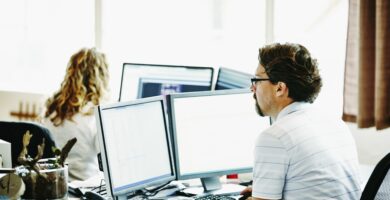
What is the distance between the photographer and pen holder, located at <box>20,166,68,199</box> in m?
2.13

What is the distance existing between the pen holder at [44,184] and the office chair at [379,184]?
0.96 m

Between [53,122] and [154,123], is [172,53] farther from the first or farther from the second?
[154,123]

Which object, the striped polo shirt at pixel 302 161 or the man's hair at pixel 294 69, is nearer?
the striped polo shirt at pixel 302 161

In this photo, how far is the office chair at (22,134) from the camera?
2848mm

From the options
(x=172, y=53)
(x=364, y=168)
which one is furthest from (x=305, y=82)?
(x=172, y=53)

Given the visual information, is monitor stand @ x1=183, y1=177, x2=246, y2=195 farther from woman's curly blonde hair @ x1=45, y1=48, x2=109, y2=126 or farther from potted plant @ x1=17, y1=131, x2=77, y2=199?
woman's curly blonde hair @ x1=45, y1=48, x2=109, y2=126

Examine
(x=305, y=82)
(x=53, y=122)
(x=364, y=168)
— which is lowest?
(x=364, y=168)

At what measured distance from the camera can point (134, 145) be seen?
2439mm

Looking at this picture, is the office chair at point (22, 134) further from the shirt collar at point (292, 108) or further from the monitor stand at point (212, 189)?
the shirt collar at point (292, 108)

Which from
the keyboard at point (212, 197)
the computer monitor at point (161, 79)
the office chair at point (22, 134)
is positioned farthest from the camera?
the computer monitor at point (161, 79)

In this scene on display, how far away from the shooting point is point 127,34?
463 centimetres

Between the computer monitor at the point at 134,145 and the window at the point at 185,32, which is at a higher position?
the window at the point at 185,32

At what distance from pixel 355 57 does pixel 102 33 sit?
1.91 metres

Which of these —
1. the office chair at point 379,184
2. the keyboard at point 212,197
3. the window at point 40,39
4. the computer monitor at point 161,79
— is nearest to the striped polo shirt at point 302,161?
the office chair at point 379,184
